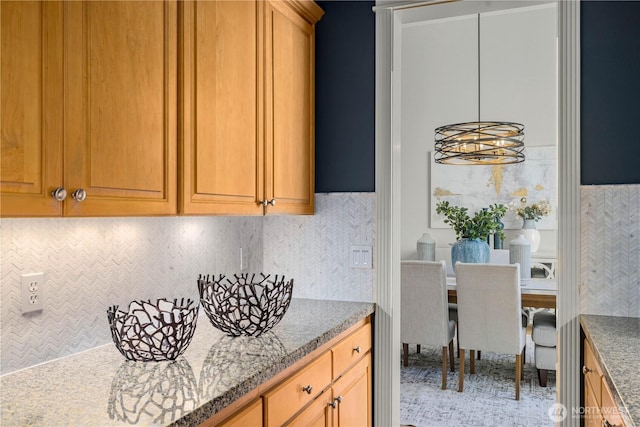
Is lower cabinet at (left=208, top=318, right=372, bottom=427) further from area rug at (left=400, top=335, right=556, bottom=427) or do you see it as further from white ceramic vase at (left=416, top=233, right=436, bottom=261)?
white ceramic vase at (left=416, top=233, right=436, bottom=261)

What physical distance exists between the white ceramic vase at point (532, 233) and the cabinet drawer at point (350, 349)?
135 inches

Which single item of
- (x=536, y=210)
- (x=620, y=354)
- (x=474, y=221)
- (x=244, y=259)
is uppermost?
(x=536, y=210)

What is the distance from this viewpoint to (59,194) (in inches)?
46.2

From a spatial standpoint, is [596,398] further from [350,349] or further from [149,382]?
[149,382]

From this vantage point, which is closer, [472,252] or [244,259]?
[244,259]

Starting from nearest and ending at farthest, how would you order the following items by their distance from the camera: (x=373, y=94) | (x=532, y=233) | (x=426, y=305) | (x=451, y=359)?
(x=373, y=94) < (x=426, y=305) < (x=451, y=359) < (x=532, y=233)

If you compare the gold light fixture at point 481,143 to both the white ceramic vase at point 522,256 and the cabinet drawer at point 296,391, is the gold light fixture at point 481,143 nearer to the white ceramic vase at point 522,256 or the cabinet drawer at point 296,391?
the white ceramic vase at point 522,256

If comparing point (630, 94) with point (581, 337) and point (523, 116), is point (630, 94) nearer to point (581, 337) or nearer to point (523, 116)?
point (581, 337)

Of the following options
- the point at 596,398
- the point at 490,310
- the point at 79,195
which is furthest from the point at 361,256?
the point at 490,310

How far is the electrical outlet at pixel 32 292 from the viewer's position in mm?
1432

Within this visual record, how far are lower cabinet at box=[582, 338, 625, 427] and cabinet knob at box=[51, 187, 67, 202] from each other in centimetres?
148

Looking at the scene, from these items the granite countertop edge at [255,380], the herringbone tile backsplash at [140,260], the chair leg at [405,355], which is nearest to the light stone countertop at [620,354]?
the granite countertop edge at [255,380]

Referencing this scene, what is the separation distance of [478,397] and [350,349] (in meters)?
1.99

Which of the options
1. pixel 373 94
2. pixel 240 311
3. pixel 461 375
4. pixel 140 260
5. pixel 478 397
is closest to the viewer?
pixel 240 311
